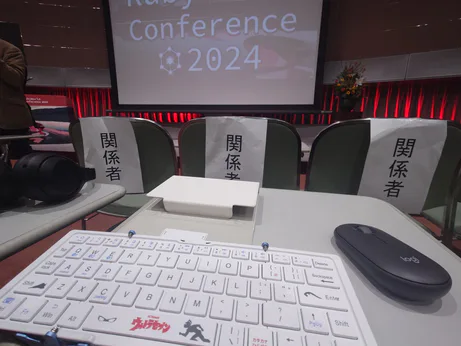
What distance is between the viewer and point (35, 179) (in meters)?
0.40

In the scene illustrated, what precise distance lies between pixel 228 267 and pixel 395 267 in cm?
19

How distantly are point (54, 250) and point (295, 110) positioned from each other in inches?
100

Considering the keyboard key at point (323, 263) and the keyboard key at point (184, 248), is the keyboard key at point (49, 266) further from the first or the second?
the keyboard key at point (323, 263)

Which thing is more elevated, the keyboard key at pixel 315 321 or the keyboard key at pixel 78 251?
the keyboard key at pixel 78 251

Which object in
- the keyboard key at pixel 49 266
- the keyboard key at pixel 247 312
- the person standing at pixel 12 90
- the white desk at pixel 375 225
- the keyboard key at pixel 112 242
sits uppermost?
the person standing at pixel 12 90

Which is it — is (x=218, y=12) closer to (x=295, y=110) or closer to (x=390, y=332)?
(x=295, y=110)

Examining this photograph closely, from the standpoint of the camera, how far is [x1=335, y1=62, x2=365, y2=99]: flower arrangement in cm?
231

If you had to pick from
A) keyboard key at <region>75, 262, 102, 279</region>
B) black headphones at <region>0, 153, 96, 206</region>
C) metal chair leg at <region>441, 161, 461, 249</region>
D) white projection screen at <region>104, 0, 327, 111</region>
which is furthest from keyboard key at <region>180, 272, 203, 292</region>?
white projection screen at <region>104, 0, 327, 111</region>

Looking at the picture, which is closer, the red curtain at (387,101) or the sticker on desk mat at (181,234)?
the sticker on desk mat at (181,234)

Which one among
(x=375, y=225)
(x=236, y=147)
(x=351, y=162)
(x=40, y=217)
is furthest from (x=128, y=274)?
(x=351, y=162)

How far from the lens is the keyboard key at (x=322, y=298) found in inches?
8.7

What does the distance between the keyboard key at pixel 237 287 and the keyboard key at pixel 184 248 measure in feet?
0.23

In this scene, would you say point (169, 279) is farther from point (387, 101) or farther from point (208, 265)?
point (387, 101)

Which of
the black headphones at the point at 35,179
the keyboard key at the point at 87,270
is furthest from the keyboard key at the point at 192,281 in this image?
the black headphones at the point at 35,179
